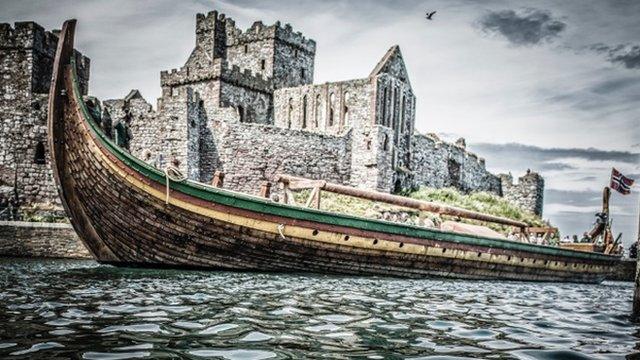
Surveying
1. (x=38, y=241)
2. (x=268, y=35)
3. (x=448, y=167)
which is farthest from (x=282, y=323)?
(x=268, y=35)

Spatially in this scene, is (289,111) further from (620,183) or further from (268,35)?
(620,183)

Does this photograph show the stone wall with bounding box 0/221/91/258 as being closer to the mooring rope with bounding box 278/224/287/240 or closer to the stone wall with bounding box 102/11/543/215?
the stone wall with bounding box 102/11/543/215

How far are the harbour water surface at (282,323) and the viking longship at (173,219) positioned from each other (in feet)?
7.31

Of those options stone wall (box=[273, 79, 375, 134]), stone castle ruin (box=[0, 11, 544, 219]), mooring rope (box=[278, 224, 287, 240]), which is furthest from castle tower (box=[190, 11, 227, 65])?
mooring rope (box=[278, 224, 287, 240])

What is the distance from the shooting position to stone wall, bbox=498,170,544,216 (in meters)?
42.1

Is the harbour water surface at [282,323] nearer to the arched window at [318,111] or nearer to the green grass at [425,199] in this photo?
the green grass at [425,199]

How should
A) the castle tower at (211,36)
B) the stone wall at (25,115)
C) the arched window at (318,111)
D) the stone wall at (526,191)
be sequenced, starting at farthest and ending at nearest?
the stone wall at (526,191), the castle tower at (211,36), the arched window at (318,111), the stone wall at (25,115)

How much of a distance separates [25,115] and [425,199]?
2026 centimetres

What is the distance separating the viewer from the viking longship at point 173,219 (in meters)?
10.7

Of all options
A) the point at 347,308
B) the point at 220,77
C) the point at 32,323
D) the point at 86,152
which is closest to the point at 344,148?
the point at 220,77

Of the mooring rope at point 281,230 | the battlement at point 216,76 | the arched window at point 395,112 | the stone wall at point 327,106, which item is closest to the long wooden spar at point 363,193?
the mooring rope at point 281,230

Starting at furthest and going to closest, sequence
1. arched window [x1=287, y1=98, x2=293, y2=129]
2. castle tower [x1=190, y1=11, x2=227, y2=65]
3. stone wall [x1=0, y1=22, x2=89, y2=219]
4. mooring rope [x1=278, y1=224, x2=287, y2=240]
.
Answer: castle tower [x1=190, y1=11, x2=227, y2=65] → arched window [x1=287, y1=98, x2=293, y2=129] → stone wall [x1=0, y1=22, x2=89, y2=219] → mooring rope [x1=278, y1=224, x2=287, y2=240]

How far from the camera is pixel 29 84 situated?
23906 millimetres

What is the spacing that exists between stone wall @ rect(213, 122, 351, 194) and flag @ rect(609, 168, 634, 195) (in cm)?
1264
